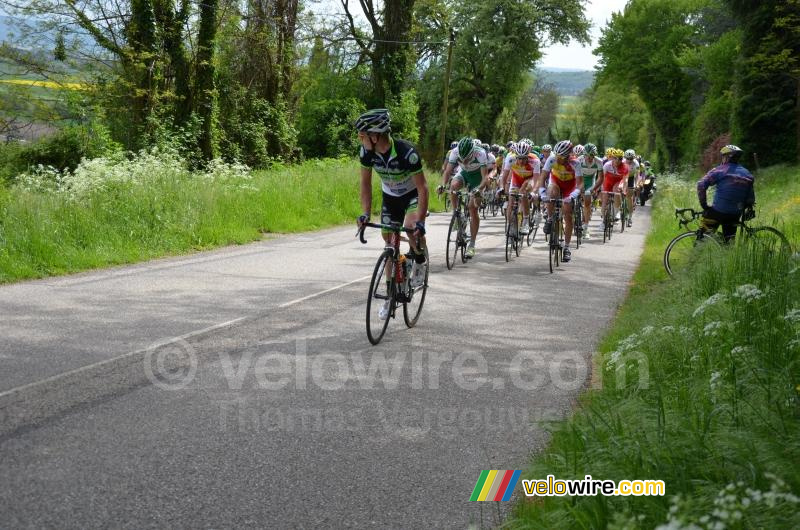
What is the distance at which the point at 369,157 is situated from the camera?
8156 mm

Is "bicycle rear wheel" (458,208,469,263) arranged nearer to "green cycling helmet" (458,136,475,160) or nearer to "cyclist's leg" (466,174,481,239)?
"cyclist's leg" (466,174,481,239)

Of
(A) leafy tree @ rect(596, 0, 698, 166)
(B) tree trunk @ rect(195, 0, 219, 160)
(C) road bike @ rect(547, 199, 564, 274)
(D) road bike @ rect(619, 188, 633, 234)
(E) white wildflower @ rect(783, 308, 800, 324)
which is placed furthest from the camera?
(A) leafy tree @ rect(596, 0, 698, 166)

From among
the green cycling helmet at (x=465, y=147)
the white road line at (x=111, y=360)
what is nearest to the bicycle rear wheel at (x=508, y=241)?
the green cycling helmet at (x=465, y=147)

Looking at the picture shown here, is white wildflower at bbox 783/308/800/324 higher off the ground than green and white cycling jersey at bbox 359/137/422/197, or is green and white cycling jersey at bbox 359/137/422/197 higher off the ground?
green and white cycling jersey at bbox 359/137/422/197

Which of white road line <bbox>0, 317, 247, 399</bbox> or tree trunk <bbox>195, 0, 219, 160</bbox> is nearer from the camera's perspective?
white road line <bbox>0, 317, 247, 399</bbox>

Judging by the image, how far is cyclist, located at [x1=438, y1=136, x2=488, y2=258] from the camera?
13891 millimetres

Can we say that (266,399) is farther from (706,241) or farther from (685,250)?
(685,250)

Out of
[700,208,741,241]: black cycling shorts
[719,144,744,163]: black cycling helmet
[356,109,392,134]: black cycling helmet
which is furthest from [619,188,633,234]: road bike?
[356,109,392,134]: black cycling helmet

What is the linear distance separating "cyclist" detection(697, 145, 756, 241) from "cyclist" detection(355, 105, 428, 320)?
526 cm

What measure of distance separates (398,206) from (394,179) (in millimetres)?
363

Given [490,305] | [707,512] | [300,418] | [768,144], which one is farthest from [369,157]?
[768,144]

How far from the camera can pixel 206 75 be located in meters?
30.5

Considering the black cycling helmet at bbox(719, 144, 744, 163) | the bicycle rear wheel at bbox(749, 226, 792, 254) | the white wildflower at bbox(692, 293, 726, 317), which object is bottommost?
the white wildflower at bbox(692, 293, 726, 317)

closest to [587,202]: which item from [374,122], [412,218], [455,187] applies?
[455,187]
